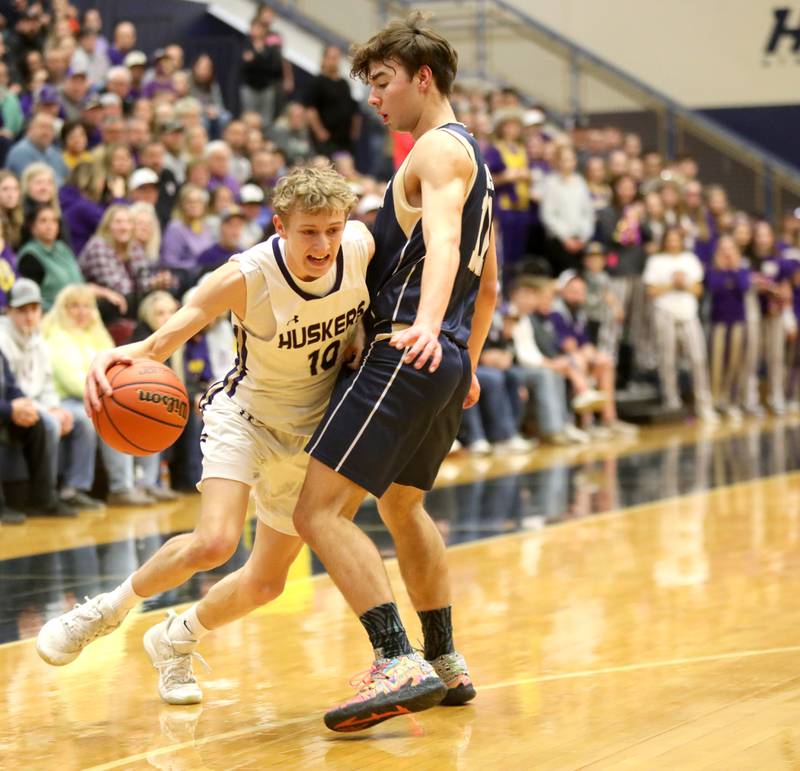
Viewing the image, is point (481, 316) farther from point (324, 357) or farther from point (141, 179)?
point (141, 179)

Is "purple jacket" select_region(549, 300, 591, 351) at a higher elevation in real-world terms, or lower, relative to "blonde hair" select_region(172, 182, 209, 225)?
lower

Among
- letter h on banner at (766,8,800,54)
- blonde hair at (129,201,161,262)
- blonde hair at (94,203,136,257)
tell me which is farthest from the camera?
letter h on banner at (766,8,800,54)

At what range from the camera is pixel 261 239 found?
1129 cm

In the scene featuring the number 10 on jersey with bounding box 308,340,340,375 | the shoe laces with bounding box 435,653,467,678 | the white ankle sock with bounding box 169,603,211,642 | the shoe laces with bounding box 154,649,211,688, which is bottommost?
the shoe laces with bounding box 435,653,467,678

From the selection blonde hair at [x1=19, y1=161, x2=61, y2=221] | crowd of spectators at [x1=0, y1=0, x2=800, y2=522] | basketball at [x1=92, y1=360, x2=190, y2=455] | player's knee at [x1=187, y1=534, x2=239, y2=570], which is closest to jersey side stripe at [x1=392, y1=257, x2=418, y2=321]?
basketball at [x1=92, y1=360, x2=190, y2=455]

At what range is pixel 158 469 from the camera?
9461 millimetres

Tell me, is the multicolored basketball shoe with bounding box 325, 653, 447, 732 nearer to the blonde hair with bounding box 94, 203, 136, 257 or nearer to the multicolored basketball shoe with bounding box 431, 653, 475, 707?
the multicolored basketball shoe with bounding box 431, 653, 475, 707

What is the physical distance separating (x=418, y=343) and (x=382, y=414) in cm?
23

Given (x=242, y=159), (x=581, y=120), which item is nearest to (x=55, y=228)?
(x=242, y=159)

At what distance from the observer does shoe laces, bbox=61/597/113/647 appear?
441cm

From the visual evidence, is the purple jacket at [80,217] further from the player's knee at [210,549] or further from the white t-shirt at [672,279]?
the white t-shirt at [672,279]

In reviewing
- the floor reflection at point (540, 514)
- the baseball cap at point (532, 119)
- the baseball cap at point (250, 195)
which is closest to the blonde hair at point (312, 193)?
the floor reflection at point (540, 514)

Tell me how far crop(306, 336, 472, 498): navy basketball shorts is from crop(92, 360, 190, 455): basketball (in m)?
0.47

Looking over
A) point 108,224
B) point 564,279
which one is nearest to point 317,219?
point 108,224
